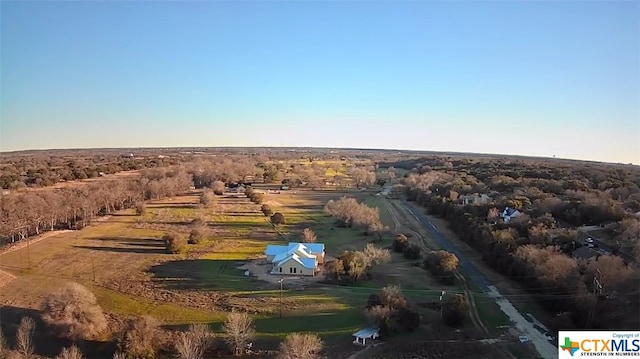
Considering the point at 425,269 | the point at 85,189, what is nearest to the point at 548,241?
the point at 425,269

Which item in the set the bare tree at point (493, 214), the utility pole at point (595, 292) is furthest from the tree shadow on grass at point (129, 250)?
the utility pole at point (595, 292)

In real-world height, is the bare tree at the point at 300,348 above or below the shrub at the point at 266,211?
below

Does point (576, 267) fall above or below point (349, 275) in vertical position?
above

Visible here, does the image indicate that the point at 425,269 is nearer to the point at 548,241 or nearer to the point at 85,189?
the point at 548,241

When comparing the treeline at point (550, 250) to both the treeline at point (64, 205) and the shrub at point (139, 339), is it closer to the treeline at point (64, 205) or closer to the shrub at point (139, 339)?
the shrub at point (139, 339)

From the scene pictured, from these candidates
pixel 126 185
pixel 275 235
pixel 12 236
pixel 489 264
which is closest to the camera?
pixel 489 264

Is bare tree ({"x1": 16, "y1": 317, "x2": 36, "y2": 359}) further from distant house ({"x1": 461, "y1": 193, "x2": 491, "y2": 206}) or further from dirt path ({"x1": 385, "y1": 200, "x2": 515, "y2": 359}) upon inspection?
distant house ({"x1": 461, "y1": 193, "x2": 491, "y2": 206})

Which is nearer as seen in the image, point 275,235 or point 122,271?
point 122,271

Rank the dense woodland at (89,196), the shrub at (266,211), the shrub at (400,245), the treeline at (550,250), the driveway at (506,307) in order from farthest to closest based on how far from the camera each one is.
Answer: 1. the shrub at (266,211)
2. the dense woodland at (89,196)
3. the shrub at (400,245)
4. the treeline at (550,250)
5. the driveway at (506,307)

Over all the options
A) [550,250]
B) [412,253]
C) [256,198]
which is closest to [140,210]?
[256,198]
